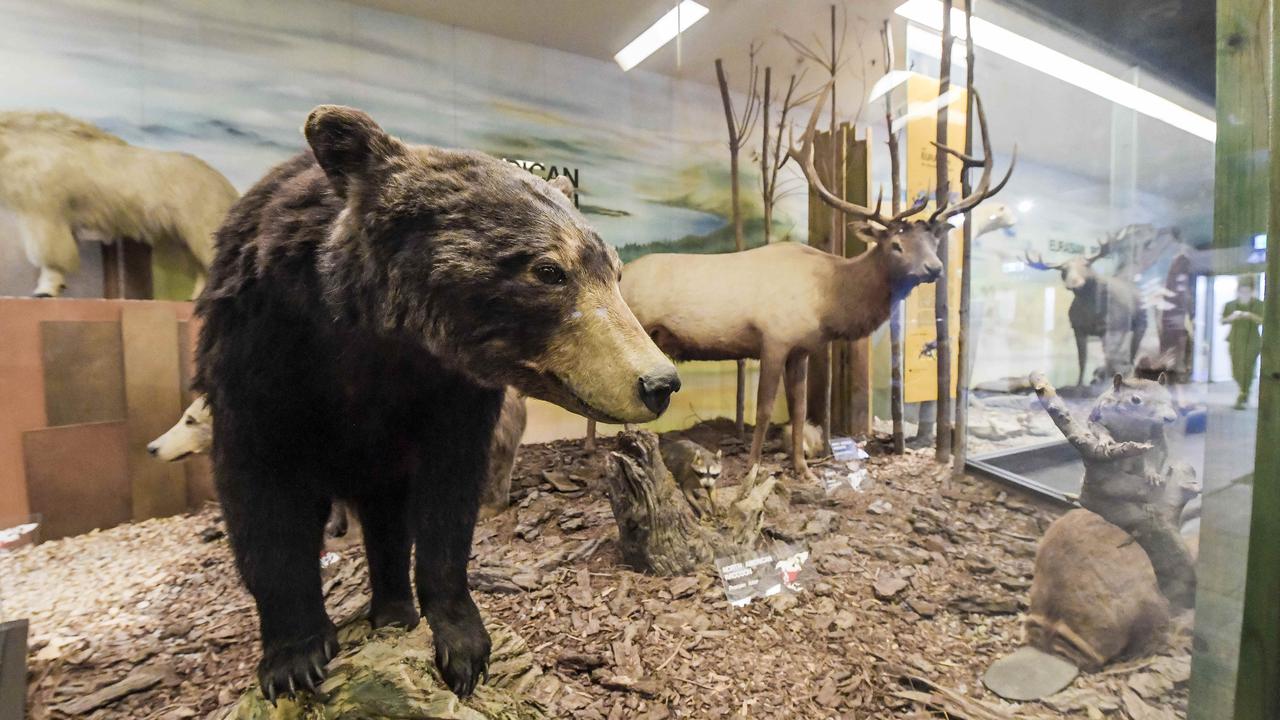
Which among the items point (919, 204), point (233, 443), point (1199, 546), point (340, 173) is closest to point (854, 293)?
point (919, 204)

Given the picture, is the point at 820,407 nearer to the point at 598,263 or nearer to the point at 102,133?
the point at 598,263

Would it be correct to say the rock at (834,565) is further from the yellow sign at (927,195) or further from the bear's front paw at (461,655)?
the bear's front paw at (461,655)

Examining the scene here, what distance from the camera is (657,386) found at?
987mm

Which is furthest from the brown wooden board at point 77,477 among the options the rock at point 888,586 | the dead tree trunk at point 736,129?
the rock at point 888,586

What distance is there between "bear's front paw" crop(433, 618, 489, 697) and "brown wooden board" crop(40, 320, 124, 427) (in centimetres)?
95

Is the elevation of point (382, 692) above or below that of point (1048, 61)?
below

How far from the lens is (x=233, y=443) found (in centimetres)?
114

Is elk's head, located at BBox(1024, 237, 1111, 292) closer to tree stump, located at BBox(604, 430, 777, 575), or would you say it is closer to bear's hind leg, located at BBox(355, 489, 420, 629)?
tree stump, located at BBox(604, 430, 777, 575)

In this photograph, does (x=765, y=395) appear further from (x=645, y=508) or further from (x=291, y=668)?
(x=291, y=668)

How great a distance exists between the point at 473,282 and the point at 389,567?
2.56 feet

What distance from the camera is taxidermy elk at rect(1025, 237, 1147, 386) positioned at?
1967mm

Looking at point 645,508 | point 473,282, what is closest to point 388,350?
point 473,282

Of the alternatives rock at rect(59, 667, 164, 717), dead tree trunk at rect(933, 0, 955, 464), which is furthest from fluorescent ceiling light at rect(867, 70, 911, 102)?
rock at rect(59, 667, 164, 717)

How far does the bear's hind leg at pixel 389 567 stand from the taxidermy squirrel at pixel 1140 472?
84.4 inches
